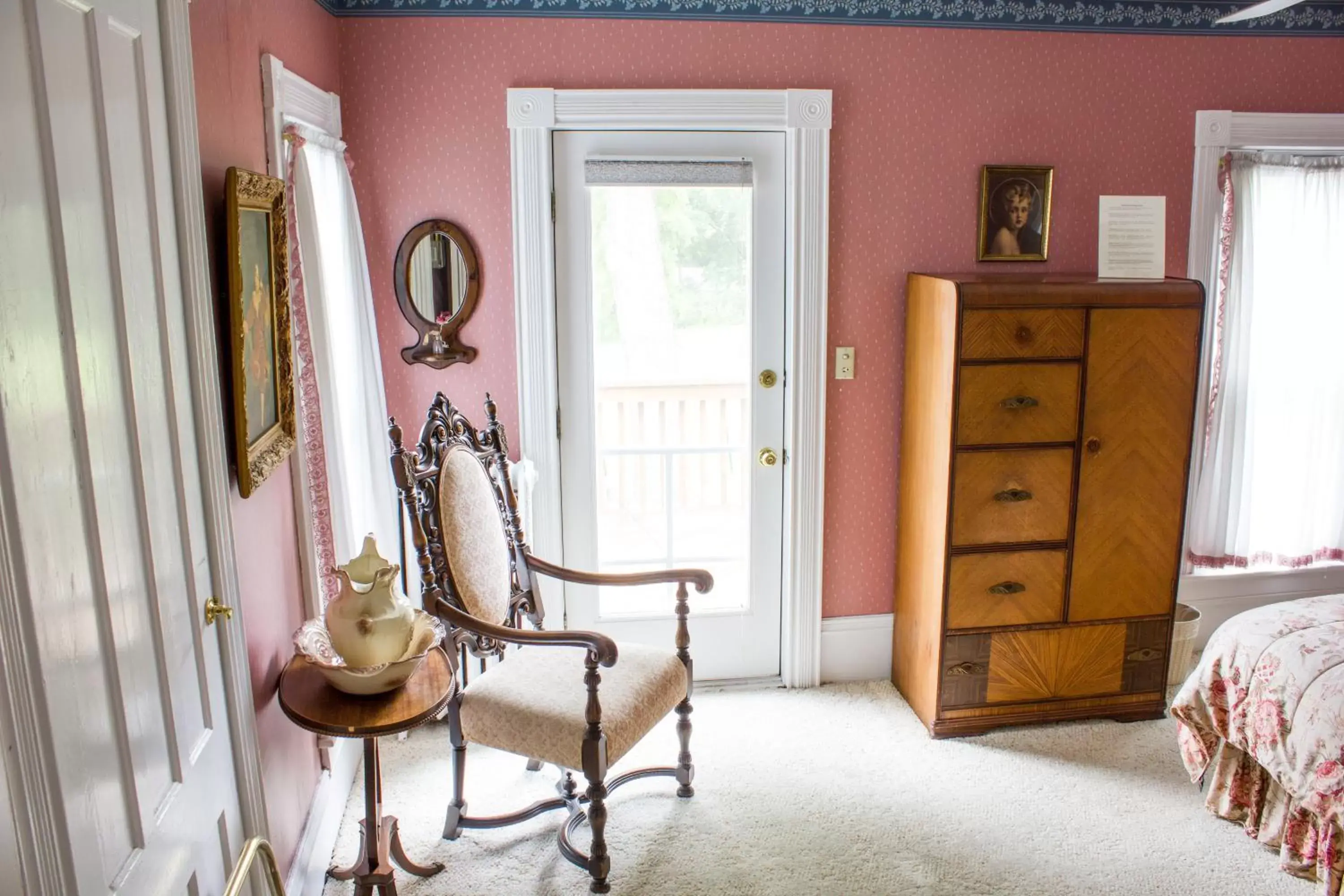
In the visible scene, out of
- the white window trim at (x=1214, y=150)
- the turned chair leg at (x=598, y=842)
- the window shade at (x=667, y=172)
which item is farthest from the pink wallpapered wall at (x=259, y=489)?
the white window trim at (x=1214, y=150)

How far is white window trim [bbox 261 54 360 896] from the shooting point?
251cm

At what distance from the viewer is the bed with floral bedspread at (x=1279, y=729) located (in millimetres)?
2529

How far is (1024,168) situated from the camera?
11.9 ft

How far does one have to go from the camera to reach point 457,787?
2898 millimetres

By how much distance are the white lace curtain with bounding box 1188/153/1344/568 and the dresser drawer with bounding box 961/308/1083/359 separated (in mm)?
968

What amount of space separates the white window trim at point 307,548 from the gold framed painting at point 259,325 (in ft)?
0.60

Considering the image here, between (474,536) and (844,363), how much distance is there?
1.51 m

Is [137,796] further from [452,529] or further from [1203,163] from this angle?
[1203,163]

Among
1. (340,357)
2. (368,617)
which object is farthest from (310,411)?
(368,617)

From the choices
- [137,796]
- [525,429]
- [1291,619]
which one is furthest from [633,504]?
[137,796]

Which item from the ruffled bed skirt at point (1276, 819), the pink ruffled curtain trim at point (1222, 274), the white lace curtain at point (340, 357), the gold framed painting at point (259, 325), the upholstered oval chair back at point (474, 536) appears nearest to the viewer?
the gold framed painting at point (259, 325)

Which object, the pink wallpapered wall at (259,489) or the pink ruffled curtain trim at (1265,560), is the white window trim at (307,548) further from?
the pink ruffled curtain trim at (1265,560)

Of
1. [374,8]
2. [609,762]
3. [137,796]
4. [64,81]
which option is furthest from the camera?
[374,8]

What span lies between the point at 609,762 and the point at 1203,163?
9.78 feet
